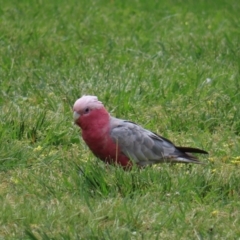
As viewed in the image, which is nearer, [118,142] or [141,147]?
[118,142]

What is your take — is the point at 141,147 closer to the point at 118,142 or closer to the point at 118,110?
the point at 118,142

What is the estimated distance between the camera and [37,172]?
17.7 ft

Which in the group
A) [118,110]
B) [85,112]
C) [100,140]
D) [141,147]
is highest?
[85,112]

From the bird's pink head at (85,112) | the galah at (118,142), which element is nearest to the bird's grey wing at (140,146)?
the galah at (118,142)

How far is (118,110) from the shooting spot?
6.67 metres

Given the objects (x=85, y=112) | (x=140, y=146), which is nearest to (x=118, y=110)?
(x=140, y=146)

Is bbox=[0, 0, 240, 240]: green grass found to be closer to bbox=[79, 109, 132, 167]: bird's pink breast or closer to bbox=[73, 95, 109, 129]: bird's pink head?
bbox=[79, 109, 132, 167]: bird's pink breast

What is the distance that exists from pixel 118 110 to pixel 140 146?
3.90 feet

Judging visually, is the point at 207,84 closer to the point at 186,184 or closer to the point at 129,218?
the point at 186,184

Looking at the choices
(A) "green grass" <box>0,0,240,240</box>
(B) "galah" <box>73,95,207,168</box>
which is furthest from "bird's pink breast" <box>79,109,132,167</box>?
(A) "green grass" <box>0,0,240,240</box>

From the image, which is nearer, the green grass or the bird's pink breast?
the green grass

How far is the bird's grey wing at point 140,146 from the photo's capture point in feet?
17.8

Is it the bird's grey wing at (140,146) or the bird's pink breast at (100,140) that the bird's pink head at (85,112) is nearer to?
the bird's pink breast at (100,140)

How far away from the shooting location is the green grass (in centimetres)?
461
